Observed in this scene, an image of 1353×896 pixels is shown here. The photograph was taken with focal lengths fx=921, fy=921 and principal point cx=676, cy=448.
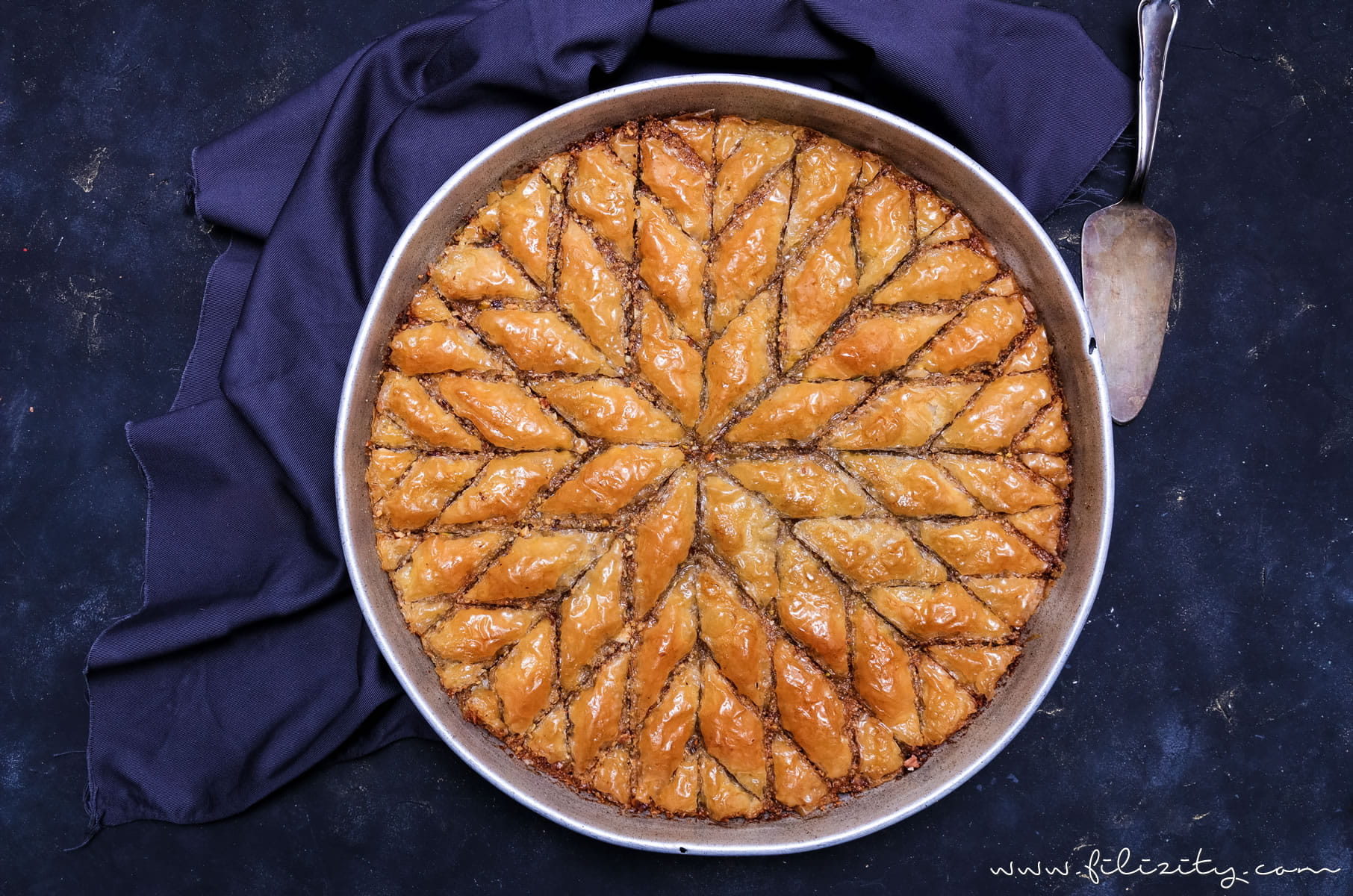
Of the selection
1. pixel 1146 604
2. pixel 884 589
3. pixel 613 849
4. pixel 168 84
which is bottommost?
pixel 613 849

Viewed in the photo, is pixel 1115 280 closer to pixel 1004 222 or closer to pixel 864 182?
pixel 1004 222

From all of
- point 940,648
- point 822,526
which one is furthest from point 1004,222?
point 940,648

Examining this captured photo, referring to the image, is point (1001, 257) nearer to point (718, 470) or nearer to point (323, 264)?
point (718, 470)

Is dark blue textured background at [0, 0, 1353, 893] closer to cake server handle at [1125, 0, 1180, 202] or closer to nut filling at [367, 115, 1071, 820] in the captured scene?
cake server handle at [1125, 0, 1180, 202]

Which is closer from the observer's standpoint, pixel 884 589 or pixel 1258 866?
pixel 884 589

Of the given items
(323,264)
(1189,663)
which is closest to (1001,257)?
(1189,663)

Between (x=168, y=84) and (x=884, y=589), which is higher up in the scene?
(x=168, y=84)

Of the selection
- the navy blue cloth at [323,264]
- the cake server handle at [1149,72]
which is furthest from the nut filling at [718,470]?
the cake server handle at [1149,72]
